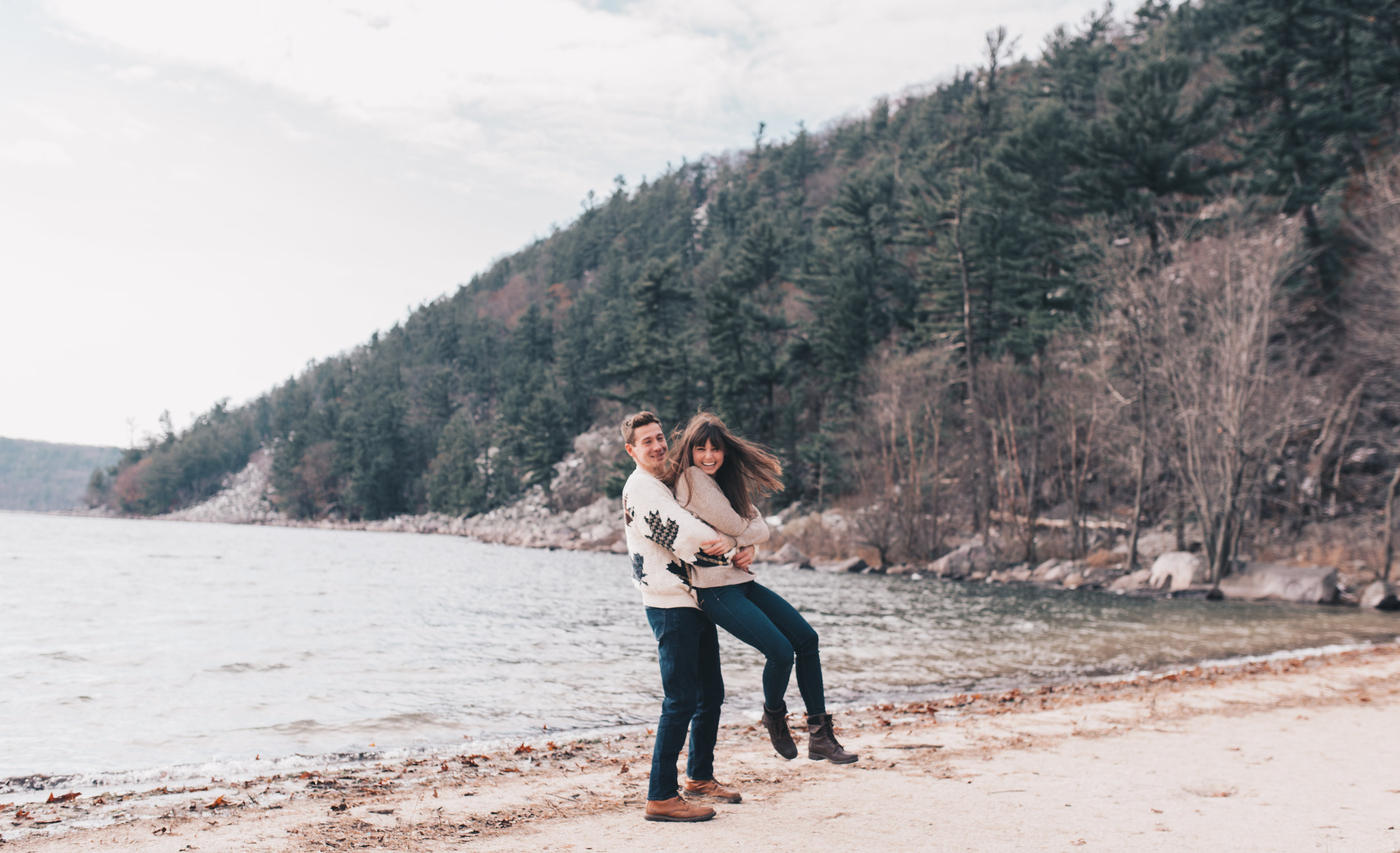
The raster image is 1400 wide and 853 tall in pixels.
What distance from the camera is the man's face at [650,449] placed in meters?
4.62

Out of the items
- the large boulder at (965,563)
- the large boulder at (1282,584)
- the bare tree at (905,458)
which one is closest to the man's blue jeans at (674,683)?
the large boulder at (1282,584)

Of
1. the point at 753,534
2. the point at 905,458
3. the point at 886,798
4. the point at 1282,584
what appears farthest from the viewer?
the point at 905,458

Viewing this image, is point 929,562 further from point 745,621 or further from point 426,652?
point 745,621

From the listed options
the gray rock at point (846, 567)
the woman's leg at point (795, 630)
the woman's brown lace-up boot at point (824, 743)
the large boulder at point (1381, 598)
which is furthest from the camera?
the gray rock at point (846, 567)

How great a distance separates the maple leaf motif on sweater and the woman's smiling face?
407mm

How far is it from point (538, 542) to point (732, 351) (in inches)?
744

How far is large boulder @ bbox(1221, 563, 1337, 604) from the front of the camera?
69.8ft

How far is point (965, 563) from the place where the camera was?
104 ft

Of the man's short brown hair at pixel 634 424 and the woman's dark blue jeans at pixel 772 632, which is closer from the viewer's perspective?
the woman's dark blue jeans at pixel 772 632

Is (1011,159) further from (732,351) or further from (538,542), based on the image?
(538,542)

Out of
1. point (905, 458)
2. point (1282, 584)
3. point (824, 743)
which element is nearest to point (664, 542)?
point (824, 743)

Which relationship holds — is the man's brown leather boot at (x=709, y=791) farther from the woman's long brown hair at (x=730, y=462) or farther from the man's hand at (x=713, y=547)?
the woman's long brown hair at (x=730, y=462)

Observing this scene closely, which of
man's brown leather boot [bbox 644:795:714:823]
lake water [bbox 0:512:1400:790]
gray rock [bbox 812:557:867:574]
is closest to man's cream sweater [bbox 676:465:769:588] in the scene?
man's brown leather boot [bbox 644:795:714:823]

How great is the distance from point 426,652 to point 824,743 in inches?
389
